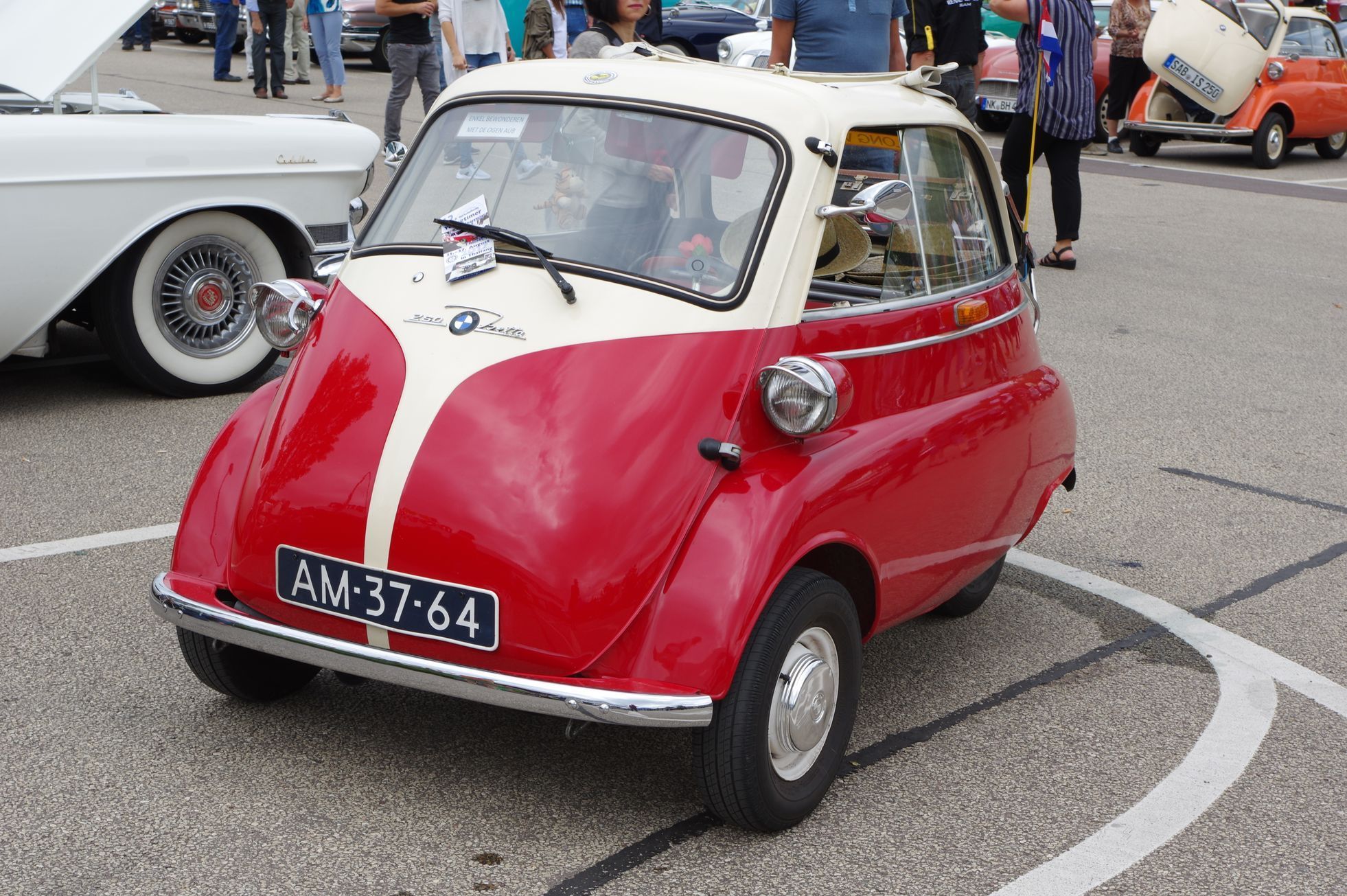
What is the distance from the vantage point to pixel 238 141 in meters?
Result: 6.48

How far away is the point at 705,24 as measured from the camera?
67.5 ft

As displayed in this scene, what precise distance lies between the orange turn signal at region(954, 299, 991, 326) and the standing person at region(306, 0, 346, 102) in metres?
13.8

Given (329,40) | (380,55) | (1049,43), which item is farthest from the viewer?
(380,55)

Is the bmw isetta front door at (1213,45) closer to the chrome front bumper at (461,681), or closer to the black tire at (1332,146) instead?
the black tire at (1332,146)

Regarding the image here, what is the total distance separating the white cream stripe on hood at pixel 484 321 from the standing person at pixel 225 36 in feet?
59.1

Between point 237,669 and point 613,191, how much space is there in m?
1.49

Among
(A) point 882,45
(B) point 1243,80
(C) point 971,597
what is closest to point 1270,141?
(B) point 1243,80

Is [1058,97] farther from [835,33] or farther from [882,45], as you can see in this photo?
[835,33]

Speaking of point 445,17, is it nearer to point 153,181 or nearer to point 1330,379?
point 153,181

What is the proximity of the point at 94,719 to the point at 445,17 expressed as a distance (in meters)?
8.40

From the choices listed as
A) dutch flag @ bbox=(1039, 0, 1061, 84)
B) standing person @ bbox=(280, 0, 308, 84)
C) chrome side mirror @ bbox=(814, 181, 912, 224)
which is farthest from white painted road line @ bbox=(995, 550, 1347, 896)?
standing person @ bbox=(280, 0, 308, 84)

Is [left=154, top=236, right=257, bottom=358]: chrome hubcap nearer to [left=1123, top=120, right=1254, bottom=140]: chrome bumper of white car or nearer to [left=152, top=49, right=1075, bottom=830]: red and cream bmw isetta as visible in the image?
[left=152, top=49, right=1075, bottom=830]: red and cream bmw isetta

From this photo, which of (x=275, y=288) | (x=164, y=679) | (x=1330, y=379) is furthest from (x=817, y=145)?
(x=1330, y=379)

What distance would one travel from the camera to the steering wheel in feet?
11.5
